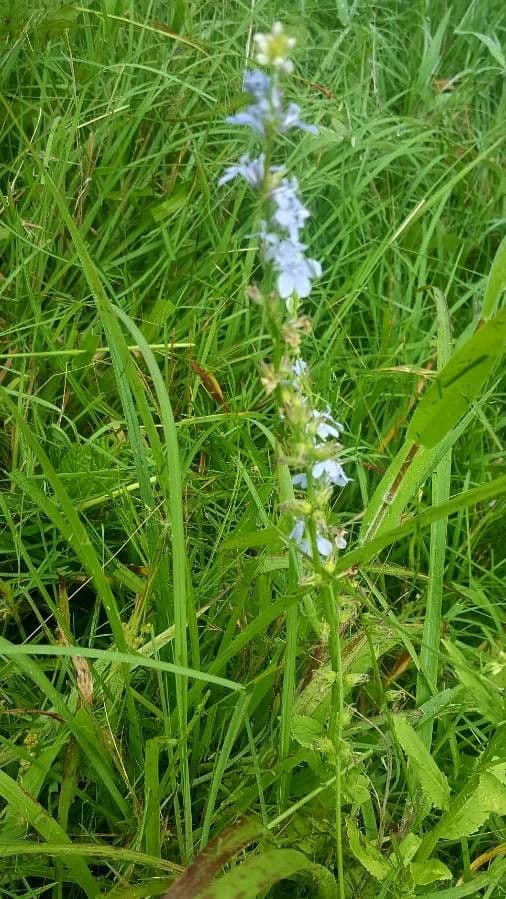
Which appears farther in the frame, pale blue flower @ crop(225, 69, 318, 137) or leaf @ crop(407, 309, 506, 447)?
leaf @ crop(407, 309, 506, 447)

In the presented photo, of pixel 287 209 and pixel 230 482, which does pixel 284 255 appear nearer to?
pixel 287 209

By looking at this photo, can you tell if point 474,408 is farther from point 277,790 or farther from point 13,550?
point 13,550

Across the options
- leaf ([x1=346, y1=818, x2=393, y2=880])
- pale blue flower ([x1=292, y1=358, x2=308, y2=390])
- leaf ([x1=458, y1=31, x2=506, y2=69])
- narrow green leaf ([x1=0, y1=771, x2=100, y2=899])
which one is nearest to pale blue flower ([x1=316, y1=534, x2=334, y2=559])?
pale blue flower ([x1=292, y1=358, x2=308, y2=390])

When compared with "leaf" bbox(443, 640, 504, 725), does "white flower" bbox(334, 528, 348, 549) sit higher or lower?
higher

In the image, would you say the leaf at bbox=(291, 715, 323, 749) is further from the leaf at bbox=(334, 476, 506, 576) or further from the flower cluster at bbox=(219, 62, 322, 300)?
the flower cluster at bbox=(219, 62, 322, 300)

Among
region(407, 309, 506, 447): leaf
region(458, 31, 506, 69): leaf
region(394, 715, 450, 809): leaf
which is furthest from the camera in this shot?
region(458, 31, 506, 69): leaf

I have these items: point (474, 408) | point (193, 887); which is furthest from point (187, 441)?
point (193, 887)

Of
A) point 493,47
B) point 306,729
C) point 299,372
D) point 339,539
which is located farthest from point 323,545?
point 493,47
